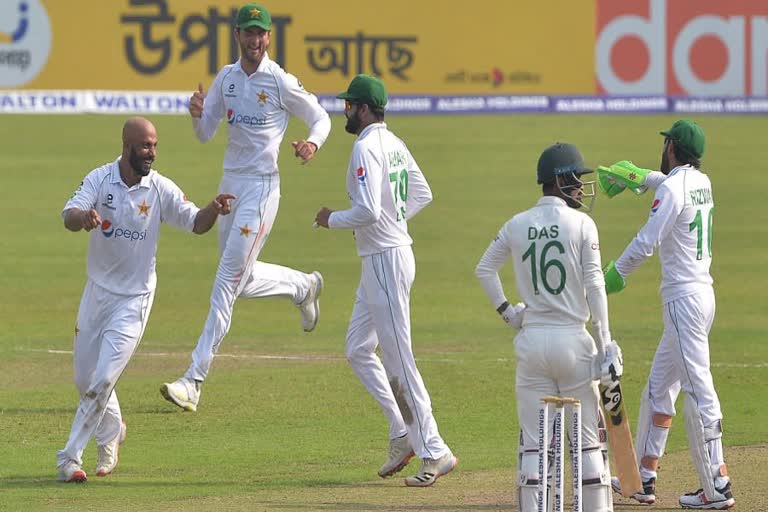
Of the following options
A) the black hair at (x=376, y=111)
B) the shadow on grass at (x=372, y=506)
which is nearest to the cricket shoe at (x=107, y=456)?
the shadow on grass at (x=372, y=506)

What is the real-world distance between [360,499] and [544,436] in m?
2.02

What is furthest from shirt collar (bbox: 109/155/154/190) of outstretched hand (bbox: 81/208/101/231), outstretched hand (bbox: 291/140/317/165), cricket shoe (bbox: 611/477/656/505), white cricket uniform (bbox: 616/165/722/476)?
cricket shoe (bbox: 611/477/656/505)

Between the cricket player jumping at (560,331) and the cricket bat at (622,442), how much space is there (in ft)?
0.63

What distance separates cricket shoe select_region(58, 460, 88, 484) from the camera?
1001 cm

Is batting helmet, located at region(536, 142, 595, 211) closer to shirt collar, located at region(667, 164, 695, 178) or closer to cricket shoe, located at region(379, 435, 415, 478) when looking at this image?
shirt collar, located at region(667, 164, 695, 178)

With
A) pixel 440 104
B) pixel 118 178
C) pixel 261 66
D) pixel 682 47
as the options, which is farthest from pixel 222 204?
pixel 682 47

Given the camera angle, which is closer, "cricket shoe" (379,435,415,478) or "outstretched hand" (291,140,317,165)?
"cricket shoe" (379,435,415,478)

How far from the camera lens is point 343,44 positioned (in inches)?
1543

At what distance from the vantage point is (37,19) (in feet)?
124

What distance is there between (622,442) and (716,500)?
3.20 feet

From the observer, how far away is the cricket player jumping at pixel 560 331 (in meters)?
8.32

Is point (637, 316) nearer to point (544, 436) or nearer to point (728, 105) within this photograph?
point (544, 436)

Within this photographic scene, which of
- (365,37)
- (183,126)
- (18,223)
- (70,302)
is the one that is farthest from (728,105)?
(70,302)

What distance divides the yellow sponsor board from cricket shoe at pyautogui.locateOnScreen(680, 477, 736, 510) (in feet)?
98.2
